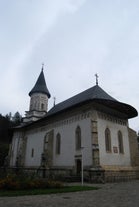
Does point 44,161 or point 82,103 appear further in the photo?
point 44,161

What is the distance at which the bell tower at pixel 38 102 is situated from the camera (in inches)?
1412

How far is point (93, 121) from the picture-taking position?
1898cm

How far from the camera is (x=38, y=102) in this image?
3659 cm

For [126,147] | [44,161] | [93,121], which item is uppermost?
[93,121]

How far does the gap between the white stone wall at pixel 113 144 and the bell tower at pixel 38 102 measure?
17.5 m

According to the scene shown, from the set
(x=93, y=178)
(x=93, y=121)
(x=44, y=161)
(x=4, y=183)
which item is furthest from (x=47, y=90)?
(x=4, y=183)

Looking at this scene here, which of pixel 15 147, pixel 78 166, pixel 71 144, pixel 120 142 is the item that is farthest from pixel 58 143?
pixel 15 147

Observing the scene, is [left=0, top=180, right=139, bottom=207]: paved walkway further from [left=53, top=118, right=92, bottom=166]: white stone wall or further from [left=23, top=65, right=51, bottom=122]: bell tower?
[left=23, top=65, right=51, bottom=122]: bell tower

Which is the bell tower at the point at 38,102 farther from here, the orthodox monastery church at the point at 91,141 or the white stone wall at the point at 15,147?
the orthodox monastery church at the point at 91,141

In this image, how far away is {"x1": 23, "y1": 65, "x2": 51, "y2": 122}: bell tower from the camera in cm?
3588

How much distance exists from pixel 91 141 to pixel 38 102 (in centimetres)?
2014

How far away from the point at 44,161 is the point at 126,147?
9.51m

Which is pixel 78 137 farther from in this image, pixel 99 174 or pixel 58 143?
pixel 99 174

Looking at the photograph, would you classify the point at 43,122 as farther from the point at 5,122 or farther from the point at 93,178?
the point at 5,122
